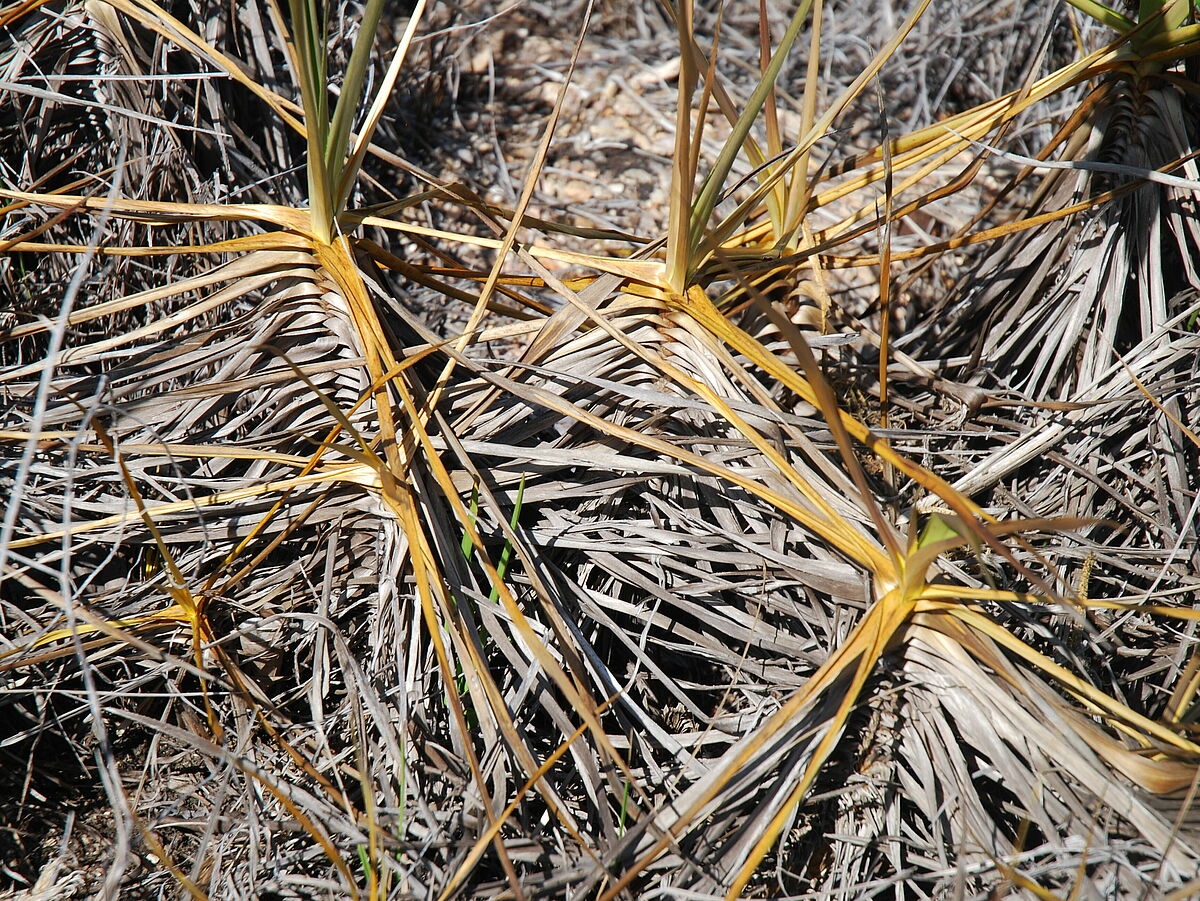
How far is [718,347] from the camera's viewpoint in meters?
0.95

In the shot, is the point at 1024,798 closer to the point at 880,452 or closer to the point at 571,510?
the point at 880,452

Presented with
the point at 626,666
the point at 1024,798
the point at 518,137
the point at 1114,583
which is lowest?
the point at 626,666

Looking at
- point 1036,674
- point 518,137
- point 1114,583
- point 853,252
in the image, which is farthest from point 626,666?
point 518,137

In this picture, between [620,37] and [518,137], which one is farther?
[620,37]

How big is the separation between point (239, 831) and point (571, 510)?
49 centimetres

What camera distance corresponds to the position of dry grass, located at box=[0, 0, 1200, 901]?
0.79 metres

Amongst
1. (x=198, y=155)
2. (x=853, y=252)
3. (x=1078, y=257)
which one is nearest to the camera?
(x=1078, y=257)

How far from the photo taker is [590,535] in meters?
0.96

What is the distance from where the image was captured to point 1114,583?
3.29 ft

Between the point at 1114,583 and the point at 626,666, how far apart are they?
61cm

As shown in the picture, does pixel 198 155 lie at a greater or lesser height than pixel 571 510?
greater

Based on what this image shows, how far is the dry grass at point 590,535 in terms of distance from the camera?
79cm

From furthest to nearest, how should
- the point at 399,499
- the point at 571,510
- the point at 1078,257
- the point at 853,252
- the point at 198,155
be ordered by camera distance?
the point at 853,252 < the point at 198,155 < the point at 1078,257 < the point at 571,510 < the point at 399,499

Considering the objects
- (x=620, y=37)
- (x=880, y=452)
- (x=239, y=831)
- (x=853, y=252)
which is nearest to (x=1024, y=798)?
(x=880, y=452)
